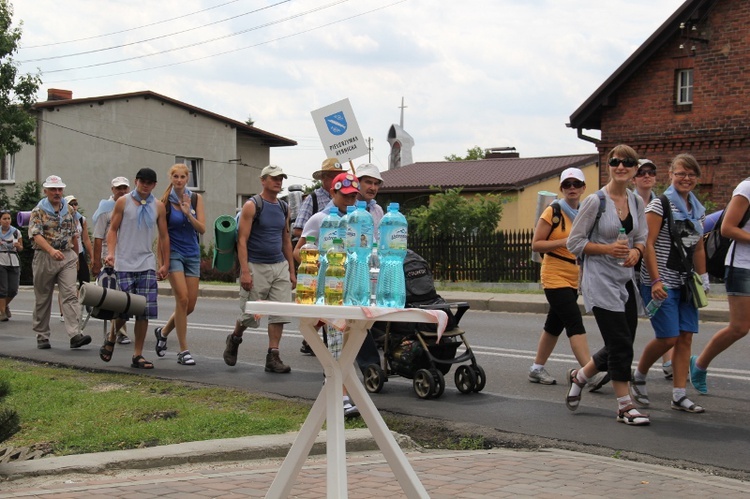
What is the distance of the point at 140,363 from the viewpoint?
9.93m

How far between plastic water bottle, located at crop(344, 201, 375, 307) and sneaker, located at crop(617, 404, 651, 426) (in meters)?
3.37

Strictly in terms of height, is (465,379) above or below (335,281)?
below

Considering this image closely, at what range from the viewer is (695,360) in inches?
332

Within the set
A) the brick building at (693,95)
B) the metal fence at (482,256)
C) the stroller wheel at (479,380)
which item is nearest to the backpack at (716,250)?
Result: the stroller wheel at (479,380)

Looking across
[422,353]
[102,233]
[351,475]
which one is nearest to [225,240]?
[422,353]

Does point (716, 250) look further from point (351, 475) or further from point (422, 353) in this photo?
point (351, 475)

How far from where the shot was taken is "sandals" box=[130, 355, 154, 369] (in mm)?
9875

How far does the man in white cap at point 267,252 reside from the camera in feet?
30.5

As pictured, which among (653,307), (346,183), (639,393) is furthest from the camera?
(639,393)

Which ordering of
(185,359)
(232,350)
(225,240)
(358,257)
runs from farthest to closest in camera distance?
(185,359) → (232,350) → (225,240) → (358,257)

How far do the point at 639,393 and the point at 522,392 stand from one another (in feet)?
3.58

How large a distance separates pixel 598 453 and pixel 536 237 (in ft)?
8.54

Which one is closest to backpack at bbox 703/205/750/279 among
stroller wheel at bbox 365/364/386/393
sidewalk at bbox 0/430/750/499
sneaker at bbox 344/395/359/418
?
sidewalk at bbox 0/430/750/499

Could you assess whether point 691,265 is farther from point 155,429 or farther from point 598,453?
point 155,429
